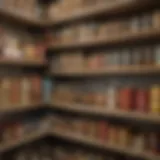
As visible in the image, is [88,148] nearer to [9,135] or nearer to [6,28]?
[9,135]

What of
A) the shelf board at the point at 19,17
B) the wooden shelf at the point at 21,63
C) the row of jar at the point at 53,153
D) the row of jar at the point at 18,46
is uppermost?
the shelf board at the point at 19,17

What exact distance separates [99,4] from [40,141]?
165 cm

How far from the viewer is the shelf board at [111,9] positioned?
6.17 ft

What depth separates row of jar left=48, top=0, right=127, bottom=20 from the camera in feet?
6.66

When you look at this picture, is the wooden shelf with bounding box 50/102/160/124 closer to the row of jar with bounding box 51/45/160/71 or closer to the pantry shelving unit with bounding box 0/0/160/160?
the pantry shelving unit with bounding box 0/0/160/160

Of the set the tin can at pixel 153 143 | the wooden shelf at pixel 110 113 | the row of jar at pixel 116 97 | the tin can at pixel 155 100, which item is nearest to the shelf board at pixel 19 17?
the row of jar at pixel 116 97

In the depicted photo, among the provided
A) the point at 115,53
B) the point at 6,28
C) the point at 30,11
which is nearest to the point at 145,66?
the point at 115,53

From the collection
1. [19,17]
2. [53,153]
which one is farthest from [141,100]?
[19,17]

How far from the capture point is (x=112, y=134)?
6.47ft

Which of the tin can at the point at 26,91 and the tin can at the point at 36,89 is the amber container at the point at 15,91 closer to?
the tin can at the point at 26,91

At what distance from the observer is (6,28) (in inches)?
93.7

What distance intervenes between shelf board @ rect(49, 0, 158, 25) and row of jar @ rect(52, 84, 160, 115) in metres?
0.67

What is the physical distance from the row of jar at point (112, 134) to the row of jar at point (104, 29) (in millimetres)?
776

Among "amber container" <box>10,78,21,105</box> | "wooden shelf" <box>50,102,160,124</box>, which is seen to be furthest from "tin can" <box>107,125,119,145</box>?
"amber container" <box>10,78,21,105</box>
